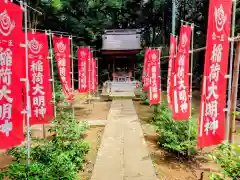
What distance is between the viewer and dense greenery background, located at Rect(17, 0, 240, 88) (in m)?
17.2

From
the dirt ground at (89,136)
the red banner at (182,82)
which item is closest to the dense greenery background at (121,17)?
the dirt ground at (89,136)

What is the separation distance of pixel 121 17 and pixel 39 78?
21.1 metres

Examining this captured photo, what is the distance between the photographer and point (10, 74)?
2.59m

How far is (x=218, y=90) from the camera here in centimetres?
305

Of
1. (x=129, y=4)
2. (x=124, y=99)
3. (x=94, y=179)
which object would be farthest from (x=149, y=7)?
(x=94, y=179)

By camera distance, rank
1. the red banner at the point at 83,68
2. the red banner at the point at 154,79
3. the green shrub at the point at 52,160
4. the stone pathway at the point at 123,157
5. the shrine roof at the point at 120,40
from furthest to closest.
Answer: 1. the shrine roof at the point at 120,40
2. the red banner at the point at 83,68
3. the red banner at the point at 154,79
4. the stone pathway at the point at 123,157
5. the green shrub at the point at 52,160

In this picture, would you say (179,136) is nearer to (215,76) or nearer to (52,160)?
(215,76)

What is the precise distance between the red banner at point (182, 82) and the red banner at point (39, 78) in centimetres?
279

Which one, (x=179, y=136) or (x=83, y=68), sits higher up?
(x=83, y=68)

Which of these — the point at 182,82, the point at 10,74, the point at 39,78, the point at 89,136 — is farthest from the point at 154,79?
the point at 10,74

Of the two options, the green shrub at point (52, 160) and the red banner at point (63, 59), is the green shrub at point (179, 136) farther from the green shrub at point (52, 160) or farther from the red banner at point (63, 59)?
the red banner at point (63, 59)

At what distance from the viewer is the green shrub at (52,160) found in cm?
260

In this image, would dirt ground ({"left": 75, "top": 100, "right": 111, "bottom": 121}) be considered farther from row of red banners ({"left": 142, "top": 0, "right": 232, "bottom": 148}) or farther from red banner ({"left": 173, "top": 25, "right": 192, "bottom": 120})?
row of red banners ({"left": 142, "top": 0, "right": 232, "bottom": 148})

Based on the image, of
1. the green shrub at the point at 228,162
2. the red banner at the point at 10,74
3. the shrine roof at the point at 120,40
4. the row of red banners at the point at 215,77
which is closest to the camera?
the green shrub at the point at 228,162
